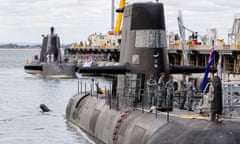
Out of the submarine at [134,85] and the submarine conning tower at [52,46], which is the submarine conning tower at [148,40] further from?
the submarine conning tower at [52,46]

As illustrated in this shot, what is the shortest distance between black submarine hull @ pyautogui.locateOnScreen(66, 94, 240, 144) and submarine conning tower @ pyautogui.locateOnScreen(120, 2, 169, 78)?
6.99 ft

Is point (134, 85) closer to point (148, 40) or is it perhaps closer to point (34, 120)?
point (148, 40)

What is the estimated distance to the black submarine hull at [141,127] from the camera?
14625 millimetres

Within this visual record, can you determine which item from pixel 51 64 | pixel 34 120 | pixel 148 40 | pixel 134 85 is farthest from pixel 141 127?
pixel 51 64

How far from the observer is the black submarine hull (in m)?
14.6

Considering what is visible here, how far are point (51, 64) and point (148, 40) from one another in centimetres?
5278

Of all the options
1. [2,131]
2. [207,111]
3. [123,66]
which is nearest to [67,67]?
[2,131]

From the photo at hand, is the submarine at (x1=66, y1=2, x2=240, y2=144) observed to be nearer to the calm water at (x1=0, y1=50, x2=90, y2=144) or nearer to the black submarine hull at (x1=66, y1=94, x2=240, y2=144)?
the black submarine hull at (x1=66, y1=94, x2=240, y2=144)

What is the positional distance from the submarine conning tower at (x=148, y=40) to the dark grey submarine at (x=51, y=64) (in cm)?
5027

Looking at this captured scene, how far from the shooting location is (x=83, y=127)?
26516 mm

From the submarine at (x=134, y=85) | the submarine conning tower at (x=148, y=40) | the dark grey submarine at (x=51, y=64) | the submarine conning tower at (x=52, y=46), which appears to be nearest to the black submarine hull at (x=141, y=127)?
A: the submarine at (x=134, y=85)

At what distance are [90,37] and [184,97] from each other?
102669mm

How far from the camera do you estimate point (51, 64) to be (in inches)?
2943

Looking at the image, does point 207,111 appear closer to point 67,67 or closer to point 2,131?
point 2,131
